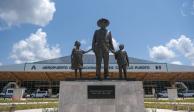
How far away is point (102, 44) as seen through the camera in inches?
487

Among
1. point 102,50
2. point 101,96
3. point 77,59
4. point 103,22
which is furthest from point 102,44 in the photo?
point 101,96

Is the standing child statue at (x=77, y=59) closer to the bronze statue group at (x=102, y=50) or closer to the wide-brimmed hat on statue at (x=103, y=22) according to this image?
the bronze statue group at (x=102, y=50)

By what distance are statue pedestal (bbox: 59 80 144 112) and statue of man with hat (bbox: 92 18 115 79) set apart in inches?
34.7

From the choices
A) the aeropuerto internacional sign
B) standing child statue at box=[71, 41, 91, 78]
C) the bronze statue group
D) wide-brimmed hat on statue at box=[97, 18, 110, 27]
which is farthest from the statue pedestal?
the aeropuerto internacional sign

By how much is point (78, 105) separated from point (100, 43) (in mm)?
3219

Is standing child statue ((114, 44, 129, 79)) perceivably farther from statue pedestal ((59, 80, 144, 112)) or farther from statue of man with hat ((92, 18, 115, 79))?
statue pedestal ((59, 80, 144, 112))

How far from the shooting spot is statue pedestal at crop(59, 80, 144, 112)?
11305 millimetres

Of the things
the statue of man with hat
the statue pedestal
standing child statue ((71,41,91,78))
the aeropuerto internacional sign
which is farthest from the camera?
the aeropuerto internacional sign

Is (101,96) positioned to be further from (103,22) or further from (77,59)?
(103,22)

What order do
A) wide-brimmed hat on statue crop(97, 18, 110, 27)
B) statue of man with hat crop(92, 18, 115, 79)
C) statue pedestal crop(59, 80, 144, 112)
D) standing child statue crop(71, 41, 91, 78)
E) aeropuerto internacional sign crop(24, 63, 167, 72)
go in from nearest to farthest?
statue pedestal crop(59, 80, 144, 112), statue of man with hat crop(92, 18, 115, 79), wide-brimmed hat on statue crop(97, 18, 110, 27), standing child statue crop(71, 41, 91, 78), aeropuerto internacional sign crop(24, 63, 167, 72)

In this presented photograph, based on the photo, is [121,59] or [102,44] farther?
[121,59]

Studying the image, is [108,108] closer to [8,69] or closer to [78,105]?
[78,105]

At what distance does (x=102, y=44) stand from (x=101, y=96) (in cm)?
258

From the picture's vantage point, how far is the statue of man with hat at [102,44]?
12.3 m
